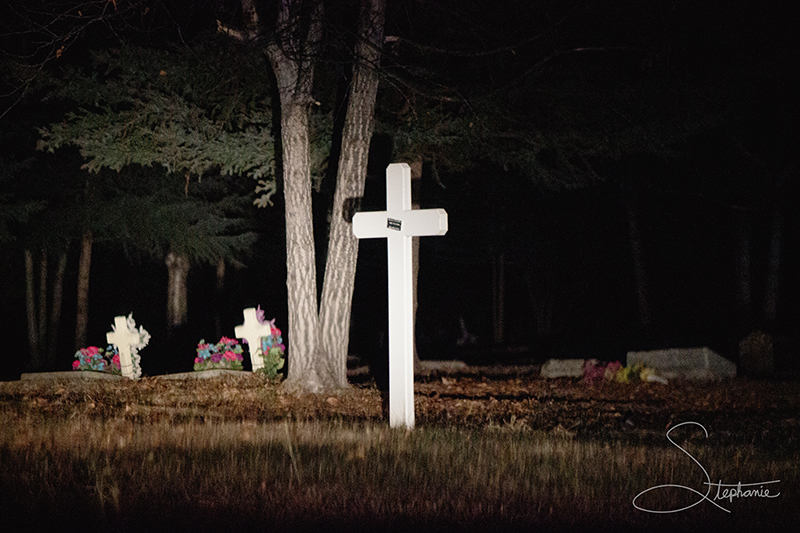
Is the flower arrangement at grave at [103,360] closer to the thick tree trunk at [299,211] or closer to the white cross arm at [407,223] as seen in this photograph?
the thick tree trunk at [299,211]

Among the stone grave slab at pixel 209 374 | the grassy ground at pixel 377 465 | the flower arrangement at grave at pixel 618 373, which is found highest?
the stone grave slab at pixel 209 374

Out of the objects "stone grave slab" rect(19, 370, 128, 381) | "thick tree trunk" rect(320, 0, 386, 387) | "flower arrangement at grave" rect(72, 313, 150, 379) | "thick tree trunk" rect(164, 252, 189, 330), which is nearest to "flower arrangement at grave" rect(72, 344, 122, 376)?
"flower arrangement at grave" rect(72, 313, 150, 379)

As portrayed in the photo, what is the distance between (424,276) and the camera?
153ft

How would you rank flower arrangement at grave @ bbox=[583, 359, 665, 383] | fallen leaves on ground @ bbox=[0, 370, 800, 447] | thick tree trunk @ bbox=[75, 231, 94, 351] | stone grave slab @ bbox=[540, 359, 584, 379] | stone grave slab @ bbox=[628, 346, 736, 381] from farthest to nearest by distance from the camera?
thick tree trunk @ bbox=[75, 231, 94, 351], stone grave slab @ bbox=[540, 359, 584, 379], stone grave slab @ bbox=[628, 346, 736, 381], flower arrangement at grave @ bbox=[583, 359, 665, 383], fallen leaves on ground @ bbox=[0, 370, 800, 447]

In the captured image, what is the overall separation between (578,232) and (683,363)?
74.0ft

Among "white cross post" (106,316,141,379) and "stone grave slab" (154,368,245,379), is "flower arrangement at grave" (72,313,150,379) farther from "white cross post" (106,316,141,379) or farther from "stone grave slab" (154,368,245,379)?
"stone grave slab" (154,368,245,379)

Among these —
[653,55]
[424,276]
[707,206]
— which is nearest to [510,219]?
[707,206]

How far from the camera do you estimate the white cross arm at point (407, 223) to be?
8.02 meters

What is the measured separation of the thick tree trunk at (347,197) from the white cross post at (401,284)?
9.33 ft

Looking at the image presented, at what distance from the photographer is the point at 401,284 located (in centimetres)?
809

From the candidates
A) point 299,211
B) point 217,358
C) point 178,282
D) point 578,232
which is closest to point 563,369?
point 299,211

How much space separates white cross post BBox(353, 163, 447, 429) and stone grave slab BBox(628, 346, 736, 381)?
636 cm

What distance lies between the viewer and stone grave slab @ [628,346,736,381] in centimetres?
1332

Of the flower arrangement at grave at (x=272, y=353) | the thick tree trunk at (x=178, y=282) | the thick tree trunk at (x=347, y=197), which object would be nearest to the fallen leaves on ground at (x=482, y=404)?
the flower arrangement at grave at (x=272, y=353)
